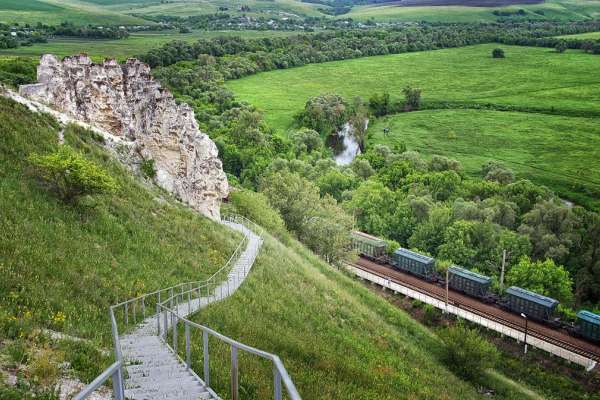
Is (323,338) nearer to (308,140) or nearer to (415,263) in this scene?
(415,263)

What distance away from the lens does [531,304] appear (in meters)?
51.2

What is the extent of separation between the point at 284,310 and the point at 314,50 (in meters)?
172

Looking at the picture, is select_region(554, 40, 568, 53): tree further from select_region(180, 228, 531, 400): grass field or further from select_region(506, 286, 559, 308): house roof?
select_region(180, 228, 531, 400): grass field

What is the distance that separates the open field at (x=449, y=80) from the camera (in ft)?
463

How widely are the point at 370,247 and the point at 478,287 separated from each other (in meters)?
15.5

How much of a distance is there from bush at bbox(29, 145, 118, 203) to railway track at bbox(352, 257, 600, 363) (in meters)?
39.2

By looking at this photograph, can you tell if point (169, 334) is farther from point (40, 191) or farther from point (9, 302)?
point (40, 191)

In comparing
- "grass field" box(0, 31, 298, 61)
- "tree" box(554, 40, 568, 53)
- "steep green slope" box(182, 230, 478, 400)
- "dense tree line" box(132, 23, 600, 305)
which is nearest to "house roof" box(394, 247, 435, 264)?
"dense tree line" box(132, 23, 600, 305)

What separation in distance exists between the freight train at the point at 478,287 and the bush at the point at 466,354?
15.5 m

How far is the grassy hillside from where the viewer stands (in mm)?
17484

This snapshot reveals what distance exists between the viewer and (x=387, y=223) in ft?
253

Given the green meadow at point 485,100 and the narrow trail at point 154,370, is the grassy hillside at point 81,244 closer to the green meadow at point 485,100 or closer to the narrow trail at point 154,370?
the narrow trail at point 154,370

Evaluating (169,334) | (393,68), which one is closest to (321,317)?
(169,334)

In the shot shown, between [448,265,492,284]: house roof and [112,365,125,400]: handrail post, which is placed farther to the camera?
[448,265,492,284]: house roof
